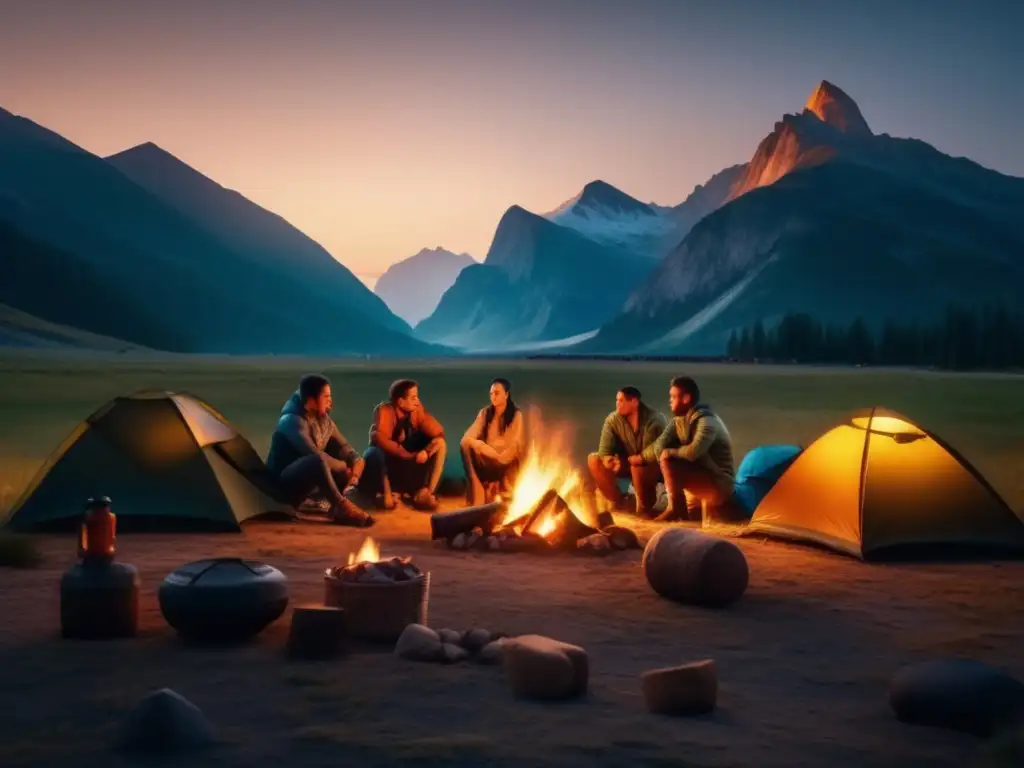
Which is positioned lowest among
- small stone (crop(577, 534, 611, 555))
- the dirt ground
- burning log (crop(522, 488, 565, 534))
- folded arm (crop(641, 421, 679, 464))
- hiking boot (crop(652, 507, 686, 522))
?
the dirt ground

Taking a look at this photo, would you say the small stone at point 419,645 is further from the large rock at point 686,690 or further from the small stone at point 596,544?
the small stone at point 596,544

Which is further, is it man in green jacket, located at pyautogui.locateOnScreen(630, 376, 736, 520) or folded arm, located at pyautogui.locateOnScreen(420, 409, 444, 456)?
folded arm, located at pyautogui.locateOnScreen(420, 409, 444, 456)

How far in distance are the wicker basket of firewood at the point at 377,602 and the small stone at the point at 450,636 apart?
11.4 inches

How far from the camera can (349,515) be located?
477 inches

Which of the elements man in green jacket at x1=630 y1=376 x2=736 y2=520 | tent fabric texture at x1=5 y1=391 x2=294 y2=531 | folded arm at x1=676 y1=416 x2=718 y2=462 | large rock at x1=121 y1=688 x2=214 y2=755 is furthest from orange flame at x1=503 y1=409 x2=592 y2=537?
large rock at x1=121 y1=688 x2=214 y2=755

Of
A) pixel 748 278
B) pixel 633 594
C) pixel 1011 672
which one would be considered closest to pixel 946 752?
pixel 1011 672

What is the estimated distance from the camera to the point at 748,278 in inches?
7830

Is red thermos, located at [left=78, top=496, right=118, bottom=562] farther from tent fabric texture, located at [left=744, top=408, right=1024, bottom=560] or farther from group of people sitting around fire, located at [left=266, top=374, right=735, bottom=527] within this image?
tent fabric texture, located at [left=744, top=408, right=1024, bottom=560]

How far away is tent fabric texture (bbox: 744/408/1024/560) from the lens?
33.9 ft

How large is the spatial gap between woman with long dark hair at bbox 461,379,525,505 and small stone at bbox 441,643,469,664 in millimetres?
6269

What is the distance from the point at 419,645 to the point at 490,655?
0.46m

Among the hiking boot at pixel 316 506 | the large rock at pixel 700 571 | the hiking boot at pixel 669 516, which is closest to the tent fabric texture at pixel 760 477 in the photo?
the hiking boot at pixel 669 516

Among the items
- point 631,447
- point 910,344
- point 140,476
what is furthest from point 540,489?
point 910,344

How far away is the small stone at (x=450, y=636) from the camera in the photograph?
6.93m
